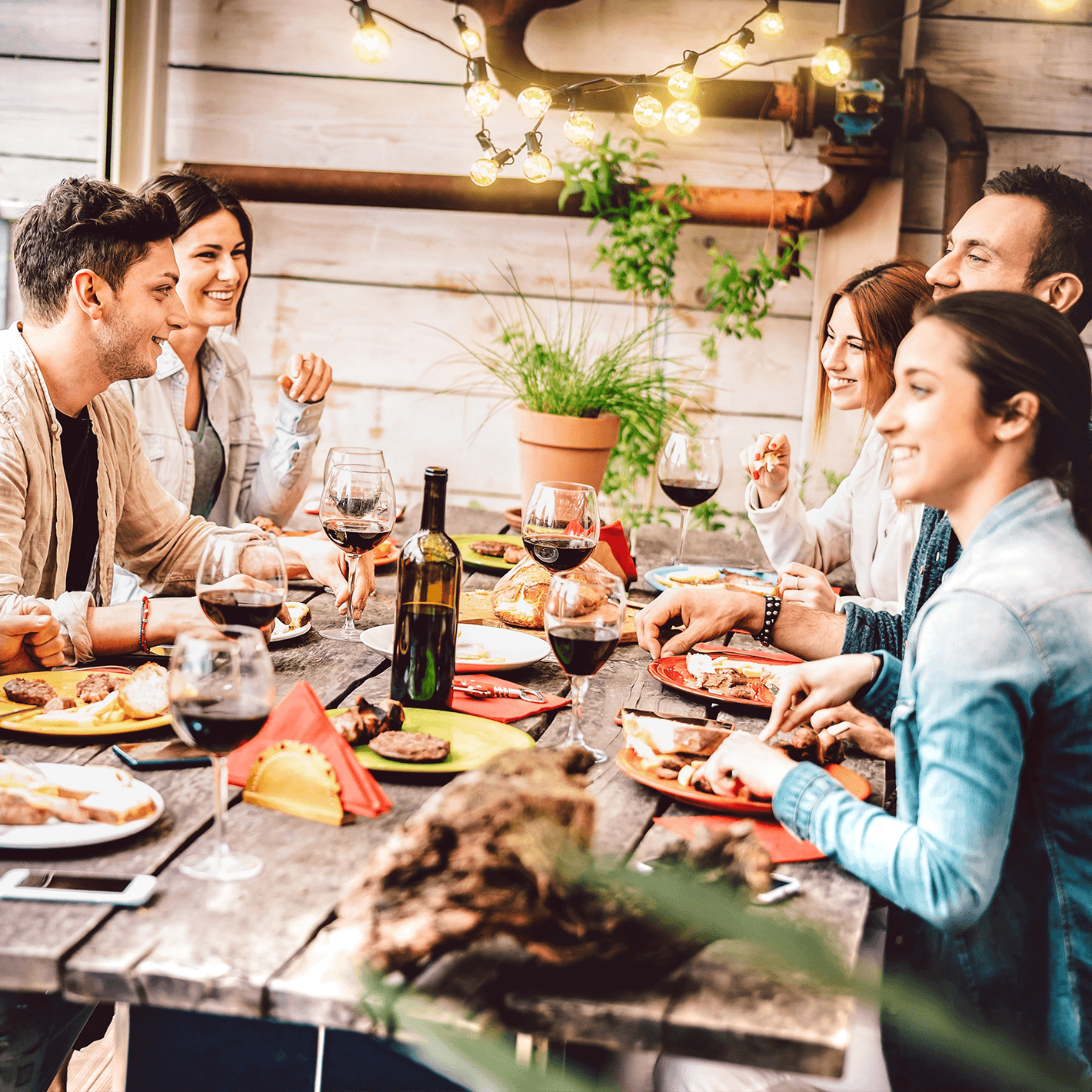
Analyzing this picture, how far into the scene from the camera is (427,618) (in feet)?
4.21

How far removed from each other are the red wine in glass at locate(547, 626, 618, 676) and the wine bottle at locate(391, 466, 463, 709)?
157 mm

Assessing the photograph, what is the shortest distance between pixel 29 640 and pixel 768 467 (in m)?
1.48

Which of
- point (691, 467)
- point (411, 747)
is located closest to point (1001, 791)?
point (411, 747)

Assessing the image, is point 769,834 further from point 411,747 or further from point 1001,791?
point 411,747

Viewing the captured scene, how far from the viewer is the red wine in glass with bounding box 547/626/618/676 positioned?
3.84 feet

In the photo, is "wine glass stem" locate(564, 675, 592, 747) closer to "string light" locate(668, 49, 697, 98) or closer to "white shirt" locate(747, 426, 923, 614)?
"white shirt" locate(747, 426, 923, 614)

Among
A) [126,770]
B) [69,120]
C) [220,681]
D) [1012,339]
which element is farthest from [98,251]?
[69,120]

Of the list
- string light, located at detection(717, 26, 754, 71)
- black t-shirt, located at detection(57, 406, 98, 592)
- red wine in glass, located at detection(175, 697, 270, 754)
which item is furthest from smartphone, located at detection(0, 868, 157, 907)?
string light, located at detection(717, 26, 754, 71)

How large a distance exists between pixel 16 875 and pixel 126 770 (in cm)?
23

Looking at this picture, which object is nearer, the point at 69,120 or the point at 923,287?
the point at 923,287

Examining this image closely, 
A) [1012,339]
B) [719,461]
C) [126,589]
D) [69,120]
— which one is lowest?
[126,589]

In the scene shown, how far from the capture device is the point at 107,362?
73.3 inches

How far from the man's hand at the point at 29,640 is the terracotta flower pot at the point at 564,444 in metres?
1.28

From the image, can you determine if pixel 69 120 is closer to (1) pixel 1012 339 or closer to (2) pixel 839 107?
(2) pixel 839 107
